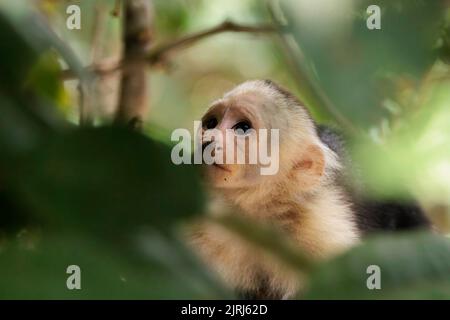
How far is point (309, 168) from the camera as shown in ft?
2.96

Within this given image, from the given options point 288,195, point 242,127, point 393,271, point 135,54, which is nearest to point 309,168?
point 288,195

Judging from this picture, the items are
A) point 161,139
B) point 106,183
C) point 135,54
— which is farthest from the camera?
point 135,54

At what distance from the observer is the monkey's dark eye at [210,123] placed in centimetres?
67

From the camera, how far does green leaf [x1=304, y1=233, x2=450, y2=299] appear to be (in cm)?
19

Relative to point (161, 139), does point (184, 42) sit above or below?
above

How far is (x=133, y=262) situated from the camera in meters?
0.17

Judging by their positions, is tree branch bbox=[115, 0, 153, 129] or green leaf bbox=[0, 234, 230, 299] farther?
tree branch bbox=[115, 0, 153, 129]

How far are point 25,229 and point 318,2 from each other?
17 cm

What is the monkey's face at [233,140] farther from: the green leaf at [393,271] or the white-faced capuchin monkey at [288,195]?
the green leaf at [393,271]

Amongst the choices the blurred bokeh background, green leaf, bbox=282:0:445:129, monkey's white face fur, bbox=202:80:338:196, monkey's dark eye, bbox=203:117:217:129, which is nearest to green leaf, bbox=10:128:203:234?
the blurred bokeh background

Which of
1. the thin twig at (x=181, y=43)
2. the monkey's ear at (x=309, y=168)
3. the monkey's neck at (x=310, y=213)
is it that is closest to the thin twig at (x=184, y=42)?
the thin twig at (x=181, y=43)

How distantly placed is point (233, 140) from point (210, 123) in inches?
3.5

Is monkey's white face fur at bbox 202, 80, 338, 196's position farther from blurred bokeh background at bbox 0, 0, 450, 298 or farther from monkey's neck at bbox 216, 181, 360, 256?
blurred bokeh background at bbox 0, 0, 450, 298

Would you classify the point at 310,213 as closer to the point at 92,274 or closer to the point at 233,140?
the point at 233,140
